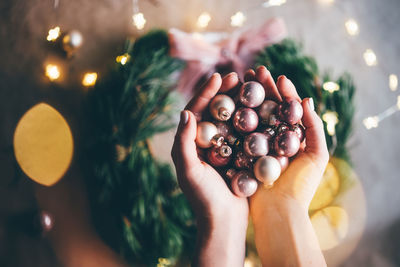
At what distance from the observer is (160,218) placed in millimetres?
1021

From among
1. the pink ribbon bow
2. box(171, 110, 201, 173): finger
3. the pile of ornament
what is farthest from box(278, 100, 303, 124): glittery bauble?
the pink ribbon bow

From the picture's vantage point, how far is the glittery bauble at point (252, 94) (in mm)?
818

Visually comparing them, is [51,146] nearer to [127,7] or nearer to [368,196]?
[127,7]

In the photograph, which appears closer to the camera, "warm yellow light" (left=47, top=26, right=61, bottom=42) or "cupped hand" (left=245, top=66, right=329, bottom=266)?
"cupped hand" (left=245, top=66, right=329, bottom=266)

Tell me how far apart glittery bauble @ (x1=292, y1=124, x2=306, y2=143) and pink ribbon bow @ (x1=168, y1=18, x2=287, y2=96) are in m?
0.37

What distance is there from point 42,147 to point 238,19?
0.92 meters

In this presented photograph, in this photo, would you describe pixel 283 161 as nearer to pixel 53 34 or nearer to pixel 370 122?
pixel 370 122

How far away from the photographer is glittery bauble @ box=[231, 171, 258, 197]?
788mm

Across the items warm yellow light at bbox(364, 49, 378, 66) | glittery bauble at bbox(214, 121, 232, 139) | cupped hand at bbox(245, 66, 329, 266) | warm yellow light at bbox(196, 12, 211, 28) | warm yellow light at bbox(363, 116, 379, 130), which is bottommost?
warm yellow light at bbox(363, 116, 379, 130)

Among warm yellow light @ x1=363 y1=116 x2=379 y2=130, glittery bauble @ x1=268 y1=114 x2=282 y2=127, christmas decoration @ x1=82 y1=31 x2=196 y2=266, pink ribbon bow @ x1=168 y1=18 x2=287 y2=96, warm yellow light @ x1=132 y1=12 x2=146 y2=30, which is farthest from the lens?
warm yellow light @ x1=363 y1=116 x2=379 y2=130

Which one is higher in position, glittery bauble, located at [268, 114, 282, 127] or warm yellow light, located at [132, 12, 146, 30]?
warm yellow light, located at [132, 12, 146, 30]

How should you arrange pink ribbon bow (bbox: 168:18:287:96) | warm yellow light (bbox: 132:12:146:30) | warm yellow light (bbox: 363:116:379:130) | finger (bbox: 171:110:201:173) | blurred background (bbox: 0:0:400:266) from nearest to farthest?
finger (bbox: 171:110:201:173), pink ribbon bow (bbox: 168:18:287:96), blurred background (bbox: 0:0:400:266), warm yellow light (bbox: 132:12:146:30), warm yellow light (bbox: 363:116:379:130)

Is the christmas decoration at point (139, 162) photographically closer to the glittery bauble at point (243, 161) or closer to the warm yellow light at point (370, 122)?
the glittery bauble at point (243, 161)

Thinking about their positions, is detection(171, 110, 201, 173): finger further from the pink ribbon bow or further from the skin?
the pink ribbon bow
